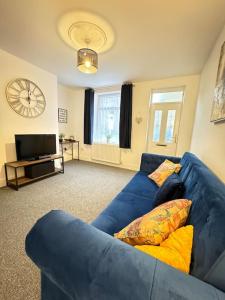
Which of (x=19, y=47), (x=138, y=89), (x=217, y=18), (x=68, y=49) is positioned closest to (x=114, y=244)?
(x=217, y=18)

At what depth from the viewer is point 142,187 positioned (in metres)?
1.87

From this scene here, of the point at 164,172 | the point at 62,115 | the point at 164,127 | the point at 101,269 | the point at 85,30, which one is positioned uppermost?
the point at 85,30

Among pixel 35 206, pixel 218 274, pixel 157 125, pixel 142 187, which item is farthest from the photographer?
pixel 157 125

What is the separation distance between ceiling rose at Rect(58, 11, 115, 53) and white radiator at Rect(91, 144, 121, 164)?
2697 mm

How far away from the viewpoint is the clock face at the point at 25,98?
8.77 feet

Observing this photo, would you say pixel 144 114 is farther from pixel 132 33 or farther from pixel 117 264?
pixel 117 264

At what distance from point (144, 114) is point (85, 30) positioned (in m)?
2.43

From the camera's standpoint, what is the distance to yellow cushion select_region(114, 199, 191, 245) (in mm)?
737

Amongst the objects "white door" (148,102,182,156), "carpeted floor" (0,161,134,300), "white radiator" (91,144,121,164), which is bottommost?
"carpeted floor" (0,161,134,300)

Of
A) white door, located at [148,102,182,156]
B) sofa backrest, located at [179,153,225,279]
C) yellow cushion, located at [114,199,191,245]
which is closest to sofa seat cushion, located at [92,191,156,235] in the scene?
Answer: yellow cushion, located at [114,199,191,245]

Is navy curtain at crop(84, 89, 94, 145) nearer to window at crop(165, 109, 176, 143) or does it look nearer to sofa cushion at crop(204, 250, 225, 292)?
window at crop(165, 109, 176, 143)

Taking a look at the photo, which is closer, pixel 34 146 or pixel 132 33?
pixel 132 33

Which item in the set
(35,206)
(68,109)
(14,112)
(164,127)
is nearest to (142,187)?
(35,206)

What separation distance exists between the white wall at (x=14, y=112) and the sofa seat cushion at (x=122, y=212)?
2493 mm
